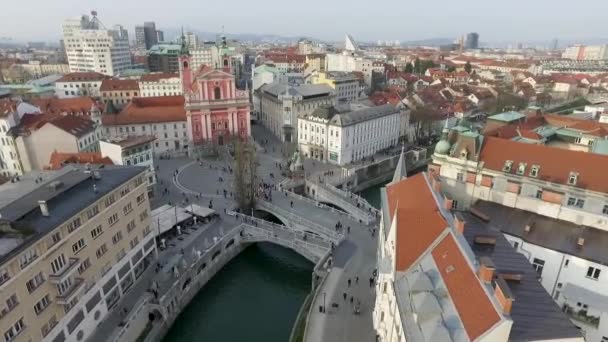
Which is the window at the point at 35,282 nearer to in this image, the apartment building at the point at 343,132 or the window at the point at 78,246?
the window at the point at 78,246

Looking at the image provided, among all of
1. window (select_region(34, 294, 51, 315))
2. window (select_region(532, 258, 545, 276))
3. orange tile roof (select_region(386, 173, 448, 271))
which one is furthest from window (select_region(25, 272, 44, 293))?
window (select_region(532, 258, 545, 276))

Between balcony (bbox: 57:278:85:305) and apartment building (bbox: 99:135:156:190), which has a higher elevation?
apartment building (bbox: 99:135:156:190)

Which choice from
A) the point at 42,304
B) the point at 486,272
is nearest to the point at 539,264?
the point at 486,272

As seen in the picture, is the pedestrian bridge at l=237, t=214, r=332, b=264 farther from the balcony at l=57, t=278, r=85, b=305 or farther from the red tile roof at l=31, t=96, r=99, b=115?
the red tile roof at l=31, t=96, r=99, b=115

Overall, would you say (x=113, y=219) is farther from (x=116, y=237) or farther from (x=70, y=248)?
(x=70, y=248)

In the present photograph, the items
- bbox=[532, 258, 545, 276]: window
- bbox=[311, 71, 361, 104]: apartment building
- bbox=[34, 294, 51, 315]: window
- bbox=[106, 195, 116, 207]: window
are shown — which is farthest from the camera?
bbox=[311, 71, 361, 104]: apartment building

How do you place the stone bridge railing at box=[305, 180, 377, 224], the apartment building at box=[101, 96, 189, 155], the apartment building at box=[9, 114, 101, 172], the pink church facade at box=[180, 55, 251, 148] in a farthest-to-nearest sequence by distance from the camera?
the pink church facade at box=[180, 55, 251, 148] < the apartment building at box=[101, 96, 189, 155] < the apartment building at box=[9, 114, 101, 172] < the stone bridge railing at box=[305, 180, 377, 224]
